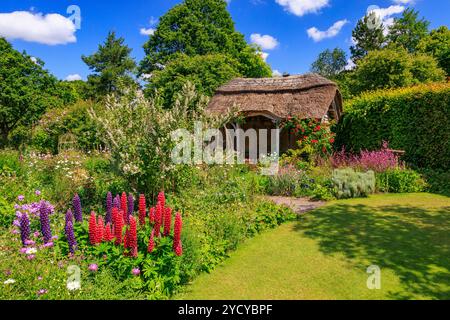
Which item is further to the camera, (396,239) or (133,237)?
(396,239)

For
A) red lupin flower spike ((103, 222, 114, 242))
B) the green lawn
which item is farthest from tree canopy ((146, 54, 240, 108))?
red lupin flower spike ((103, 222, 114, 242))

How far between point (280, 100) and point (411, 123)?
7127 millimetres

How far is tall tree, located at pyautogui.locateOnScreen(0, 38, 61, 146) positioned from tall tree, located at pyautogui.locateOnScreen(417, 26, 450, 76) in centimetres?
3340

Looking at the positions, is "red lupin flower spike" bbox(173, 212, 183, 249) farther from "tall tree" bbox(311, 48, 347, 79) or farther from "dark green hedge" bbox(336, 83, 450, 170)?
"tall tree" bbox(311, 48, 347, 79)

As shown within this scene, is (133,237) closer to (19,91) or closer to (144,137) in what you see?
(144,137)

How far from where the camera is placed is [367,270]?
5023 millimetres

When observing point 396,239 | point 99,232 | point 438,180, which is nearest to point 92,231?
point 99,232

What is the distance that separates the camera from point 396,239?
20.9 feet

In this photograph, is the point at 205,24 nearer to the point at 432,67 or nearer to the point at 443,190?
the point at 432,67

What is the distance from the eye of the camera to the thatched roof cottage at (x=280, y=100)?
17156 millimetres

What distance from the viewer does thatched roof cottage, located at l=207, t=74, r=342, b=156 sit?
17.2m

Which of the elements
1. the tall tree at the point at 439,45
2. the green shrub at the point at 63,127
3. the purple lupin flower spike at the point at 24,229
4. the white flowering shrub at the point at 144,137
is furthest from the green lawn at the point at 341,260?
the tall tree at the point at 439,45

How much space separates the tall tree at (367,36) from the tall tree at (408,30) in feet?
8.65

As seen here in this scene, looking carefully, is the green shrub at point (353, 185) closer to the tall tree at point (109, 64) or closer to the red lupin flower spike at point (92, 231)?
the red lupin flower spike at point (92, 231)
